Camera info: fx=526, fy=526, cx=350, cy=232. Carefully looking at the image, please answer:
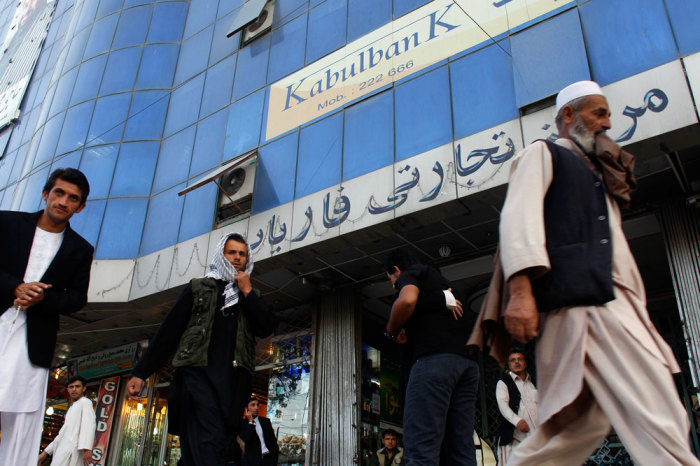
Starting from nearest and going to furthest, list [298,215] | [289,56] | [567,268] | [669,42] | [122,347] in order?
[567,268], [669,42], [298,215], [289,56], [122,347]

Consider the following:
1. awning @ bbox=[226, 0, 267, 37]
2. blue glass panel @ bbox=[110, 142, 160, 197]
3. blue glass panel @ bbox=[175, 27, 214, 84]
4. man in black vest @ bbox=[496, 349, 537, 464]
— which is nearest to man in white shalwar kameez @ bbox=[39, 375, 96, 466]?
man in black vest @ bbox=[496, 349, 537, 464]

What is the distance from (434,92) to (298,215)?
3.09m

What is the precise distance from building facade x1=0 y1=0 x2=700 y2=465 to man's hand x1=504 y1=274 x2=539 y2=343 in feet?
17.0

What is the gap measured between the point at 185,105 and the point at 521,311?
1301cm

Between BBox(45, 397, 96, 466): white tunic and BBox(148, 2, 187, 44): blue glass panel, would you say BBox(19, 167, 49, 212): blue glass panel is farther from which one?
BBox(45, 397, 96, 466): white tunic

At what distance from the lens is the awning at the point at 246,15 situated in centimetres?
1252

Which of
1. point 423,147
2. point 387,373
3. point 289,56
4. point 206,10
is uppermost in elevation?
point 206,10

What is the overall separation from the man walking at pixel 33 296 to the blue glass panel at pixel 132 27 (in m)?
13.7

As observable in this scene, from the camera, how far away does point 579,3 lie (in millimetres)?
7375

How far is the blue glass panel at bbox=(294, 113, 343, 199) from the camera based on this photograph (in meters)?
9.27

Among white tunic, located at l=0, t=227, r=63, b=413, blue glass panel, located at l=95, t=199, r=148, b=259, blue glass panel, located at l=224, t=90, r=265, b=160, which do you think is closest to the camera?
white tunic, located at l=0, t=227, r=63, b=413

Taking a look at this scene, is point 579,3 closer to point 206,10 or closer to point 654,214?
point 654,214

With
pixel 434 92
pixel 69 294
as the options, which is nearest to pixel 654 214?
pixel 434 92

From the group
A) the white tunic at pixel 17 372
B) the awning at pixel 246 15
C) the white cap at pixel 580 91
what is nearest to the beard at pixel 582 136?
the white cap at pixel 580 91
